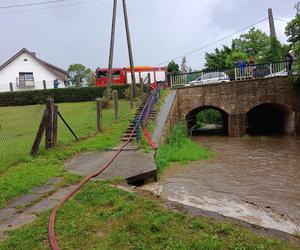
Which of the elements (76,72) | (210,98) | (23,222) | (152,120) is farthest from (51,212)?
(76,72)

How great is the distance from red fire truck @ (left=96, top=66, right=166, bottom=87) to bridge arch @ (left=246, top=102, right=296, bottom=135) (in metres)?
9.18

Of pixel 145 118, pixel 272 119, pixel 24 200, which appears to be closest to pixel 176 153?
pixel 145 118

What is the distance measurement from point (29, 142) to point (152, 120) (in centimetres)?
669

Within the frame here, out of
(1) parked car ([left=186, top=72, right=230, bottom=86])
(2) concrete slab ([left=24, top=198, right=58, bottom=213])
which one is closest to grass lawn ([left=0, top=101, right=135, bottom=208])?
(2) concrete slab ([left=24, top=198, right=58, bottom=213])

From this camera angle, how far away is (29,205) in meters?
6.39

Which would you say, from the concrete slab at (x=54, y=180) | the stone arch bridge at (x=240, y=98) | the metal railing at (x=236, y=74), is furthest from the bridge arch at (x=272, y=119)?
the concrete slab at (x=54, y=180)

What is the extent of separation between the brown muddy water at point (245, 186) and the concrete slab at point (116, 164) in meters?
0.67

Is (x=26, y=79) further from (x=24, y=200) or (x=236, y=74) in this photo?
(x=24, y=200)

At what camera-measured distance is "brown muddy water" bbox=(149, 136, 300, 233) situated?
23.1 feet

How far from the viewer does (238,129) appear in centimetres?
2506

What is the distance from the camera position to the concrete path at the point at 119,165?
8.66 m

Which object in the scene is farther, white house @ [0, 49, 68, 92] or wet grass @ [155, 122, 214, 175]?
white house @ [0, 49, 68, 92]

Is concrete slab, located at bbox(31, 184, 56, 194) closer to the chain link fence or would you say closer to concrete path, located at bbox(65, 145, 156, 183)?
concrete path, located at bbox(65, 145, 156, 183)

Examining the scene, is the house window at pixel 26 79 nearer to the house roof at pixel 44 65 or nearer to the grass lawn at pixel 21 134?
the house roof at pixel 44 65
